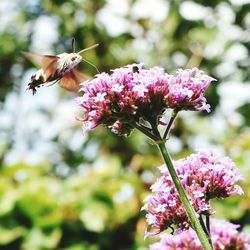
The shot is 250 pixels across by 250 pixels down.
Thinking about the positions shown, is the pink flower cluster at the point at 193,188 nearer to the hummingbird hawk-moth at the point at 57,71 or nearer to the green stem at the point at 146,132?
the green stem at the point at 146,132

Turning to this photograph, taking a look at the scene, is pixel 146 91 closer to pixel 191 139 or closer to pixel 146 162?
pixel 146 162

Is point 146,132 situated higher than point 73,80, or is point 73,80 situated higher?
point 73,80

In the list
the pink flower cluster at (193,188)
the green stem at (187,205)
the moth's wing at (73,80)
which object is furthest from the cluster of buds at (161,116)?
the moth's wing at (73,80)

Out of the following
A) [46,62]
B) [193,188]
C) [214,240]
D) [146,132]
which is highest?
[46,62]

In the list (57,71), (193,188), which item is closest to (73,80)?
(57,71)

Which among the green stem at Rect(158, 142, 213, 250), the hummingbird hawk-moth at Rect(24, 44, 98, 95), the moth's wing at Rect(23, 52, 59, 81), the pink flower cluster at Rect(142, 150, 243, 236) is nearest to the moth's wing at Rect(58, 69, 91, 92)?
the hummingbird hawk-moth at Rect(24, 44, 98, 95)

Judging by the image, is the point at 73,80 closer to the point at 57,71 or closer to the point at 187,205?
the point at 57,71

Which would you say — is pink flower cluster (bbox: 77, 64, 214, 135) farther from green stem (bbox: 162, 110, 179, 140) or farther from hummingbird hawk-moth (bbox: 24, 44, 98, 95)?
hummingbird hawk-moth (bbox: 24, 44, 98, 95)
